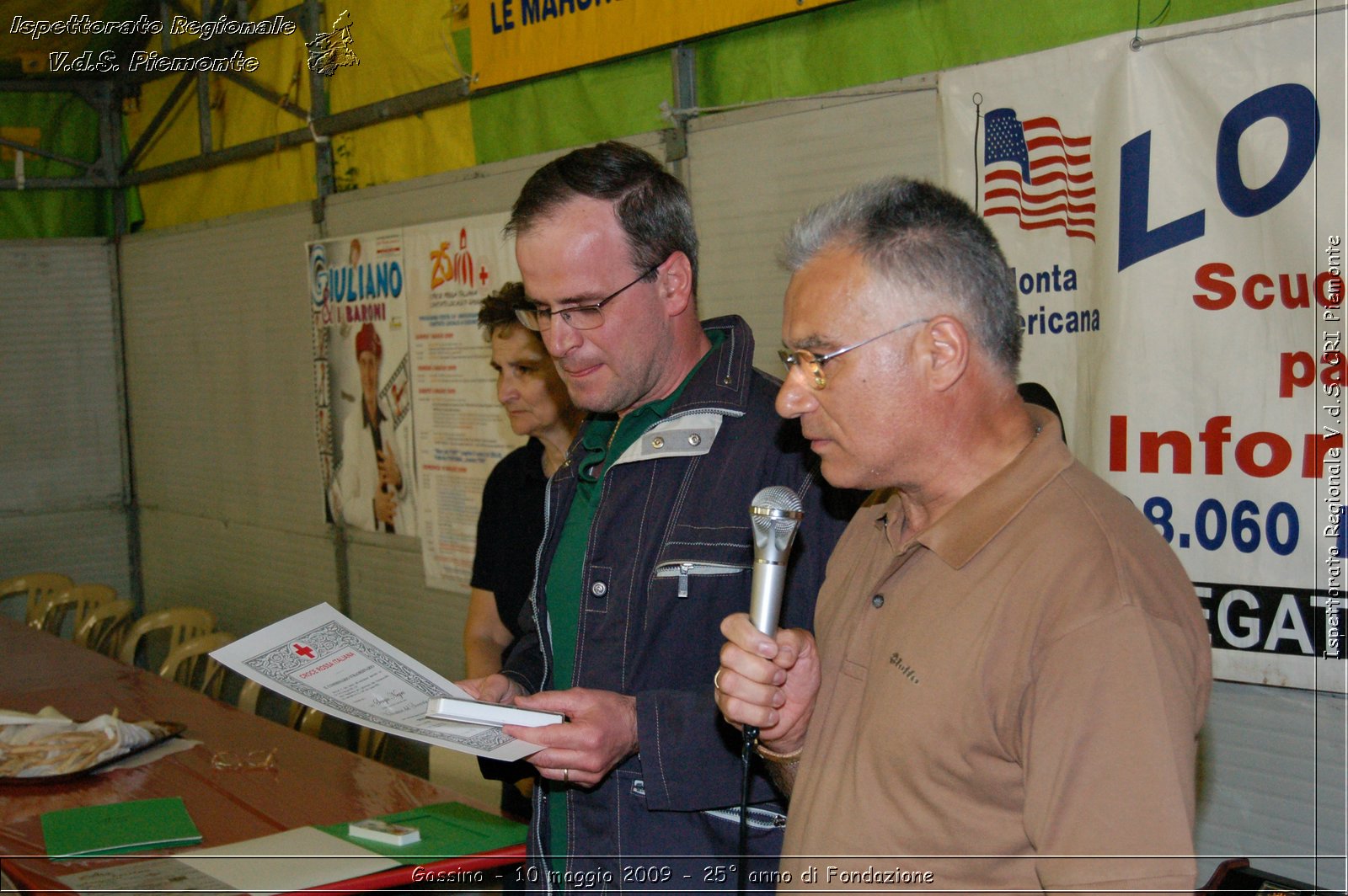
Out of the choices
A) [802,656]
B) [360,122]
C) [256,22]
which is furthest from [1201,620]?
[256,22]

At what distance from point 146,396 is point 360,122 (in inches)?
125

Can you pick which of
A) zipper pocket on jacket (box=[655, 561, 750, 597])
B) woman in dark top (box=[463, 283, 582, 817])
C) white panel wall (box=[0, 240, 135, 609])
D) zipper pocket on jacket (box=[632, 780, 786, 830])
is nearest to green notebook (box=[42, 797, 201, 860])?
woman in dark top (box=[463, 283, 582, 817])

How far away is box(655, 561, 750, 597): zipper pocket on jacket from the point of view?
5.82ft

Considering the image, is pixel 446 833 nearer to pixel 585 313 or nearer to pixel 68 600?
pixel 585 313

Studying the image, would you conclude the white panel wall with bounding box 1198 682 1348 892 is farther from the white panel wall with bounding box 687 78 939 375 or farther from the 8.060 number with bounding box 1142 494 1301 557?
the white panel wall with bounding box 687 78 939 375

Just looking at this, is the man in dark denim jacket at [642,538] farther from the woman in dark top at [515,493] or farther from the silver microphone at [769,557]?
the woman in dark top at [515,493]

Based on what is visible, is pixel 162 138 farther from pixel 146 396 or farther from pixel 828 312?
pixel 828 312

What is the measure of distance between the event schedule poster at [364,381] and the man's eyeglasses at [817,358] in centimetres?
403

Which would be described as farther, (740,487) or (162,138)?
(162,138)

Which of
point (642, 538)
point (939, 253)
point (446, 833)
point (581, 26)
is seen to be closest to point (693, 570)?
point (642, 538)

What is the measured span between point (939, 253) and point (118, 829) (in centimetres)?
218

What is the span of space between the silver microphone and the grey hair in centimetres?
30

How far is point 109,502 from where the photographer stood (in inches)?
302

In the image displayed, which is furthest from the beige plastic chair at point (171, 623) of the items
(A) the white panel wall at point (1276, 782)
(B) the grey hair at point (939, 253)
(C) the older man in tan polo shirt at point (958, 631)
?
(B) the grey hair at point (939, 253)
